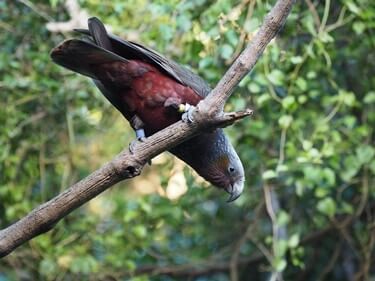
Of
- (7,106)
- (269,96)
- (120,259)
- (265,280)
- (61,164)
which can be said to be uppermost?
(7,106)

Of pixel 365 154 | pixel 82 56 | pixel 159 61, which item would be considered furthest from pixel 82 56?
pixel 365 154

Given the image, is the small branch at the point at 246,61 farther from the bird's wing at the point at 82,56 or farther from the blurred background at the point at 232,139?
the blurred background at the point at 232,139

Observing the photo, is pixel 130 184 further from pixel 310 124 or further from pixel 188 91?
pixel 188 91

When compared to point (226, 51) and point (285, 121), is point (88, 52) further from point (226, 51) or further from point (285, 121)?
point (285, 121)

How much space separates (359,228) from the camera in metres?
5.18

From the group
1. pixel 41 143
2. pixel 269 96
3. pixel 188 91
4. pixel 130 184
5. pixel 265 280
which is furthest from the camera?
pixel 130 184

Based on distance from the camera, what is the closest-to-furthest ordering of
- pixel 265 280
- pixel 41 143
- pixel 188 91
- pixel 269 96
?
1. pixel 188 91
2. pixel 269 96
3. pixel 41 143
4. pixel 265 280

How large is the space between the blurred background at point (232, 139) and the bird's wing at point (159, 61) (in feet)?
1.16

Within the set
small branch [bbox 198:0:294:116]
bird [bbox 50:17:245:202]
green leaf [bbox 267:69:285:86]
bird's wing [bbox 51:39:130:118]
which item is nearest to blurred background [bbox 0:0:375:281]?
green leaf [bbox 267:69:285:86]

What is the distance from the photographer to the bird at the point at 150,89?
3.48 metres

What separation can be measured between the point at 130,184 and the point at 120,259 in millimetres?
2102

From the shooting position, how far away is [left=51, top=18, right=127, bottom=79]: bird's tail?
3297mm

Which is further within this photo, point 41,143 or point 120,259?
point 41,143

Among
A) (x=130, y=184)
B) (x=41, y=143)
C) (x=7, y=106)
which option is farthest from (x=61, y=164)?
(x=130, y=184)
